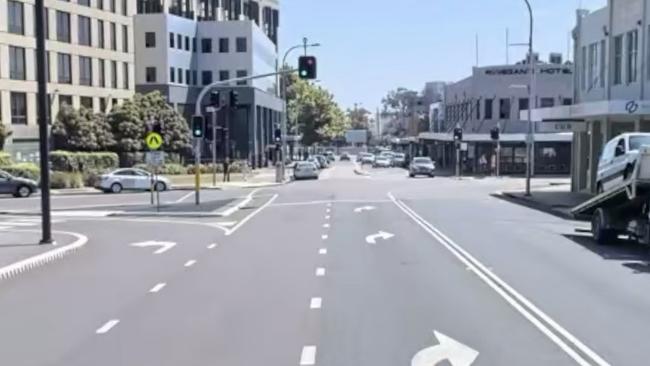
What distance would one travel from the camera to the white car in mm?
49594

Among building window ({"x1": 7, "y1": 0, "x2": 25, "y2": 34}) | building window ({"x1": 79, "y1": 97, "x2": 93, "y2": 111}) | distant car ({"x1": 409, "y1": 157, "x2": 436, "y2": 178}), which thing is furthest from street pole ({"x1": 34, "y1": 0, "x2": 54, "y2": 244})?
building window ({"x1": 79, "y1": 97, "x2": 93, "y2": 111})


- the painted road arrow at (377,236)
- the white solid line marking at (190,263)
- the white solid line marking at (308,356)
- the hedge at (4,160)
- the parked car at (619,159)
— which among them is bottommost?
the painted road arrow at (377,236)

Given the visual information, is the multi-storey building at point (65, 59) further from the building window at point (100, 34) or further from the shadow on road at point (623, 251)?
the shadow on road at point (623, 251)

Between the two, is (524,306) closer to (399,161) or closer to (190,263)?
(190,263)

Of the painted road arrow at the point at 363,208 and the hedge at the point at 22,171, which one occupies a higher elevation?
the hedge at the point at 22,171

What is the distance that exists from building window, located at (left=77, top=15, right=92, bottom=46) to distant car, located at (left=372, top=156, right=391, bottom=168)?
40884 mm

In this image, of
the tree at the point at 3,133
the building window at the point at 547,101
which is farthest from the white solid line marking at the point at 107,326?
the building window at the point at 547,101

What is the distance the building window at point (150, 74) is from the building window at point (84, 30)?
12.4 metres

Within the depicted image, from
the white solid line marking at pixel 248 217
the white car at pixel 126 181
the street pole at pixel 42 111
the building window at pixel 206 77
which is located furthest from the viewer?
the building window at pixel 206 77

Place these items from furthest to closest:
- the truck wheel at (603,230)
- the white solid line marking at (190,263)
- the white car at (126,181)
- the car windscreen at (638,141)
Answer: the white car at (126,181), the car windscreen at (638,141), the truck wheel at (603,230), the white solid line marking at (190,263)

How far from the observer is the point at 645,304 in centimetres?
1208

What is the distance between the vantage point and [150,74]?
281ft

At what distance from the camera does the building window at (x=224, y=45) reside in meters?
90.2

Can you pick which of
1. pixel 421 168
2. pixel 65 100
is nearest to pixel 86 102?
pixel 65 100
